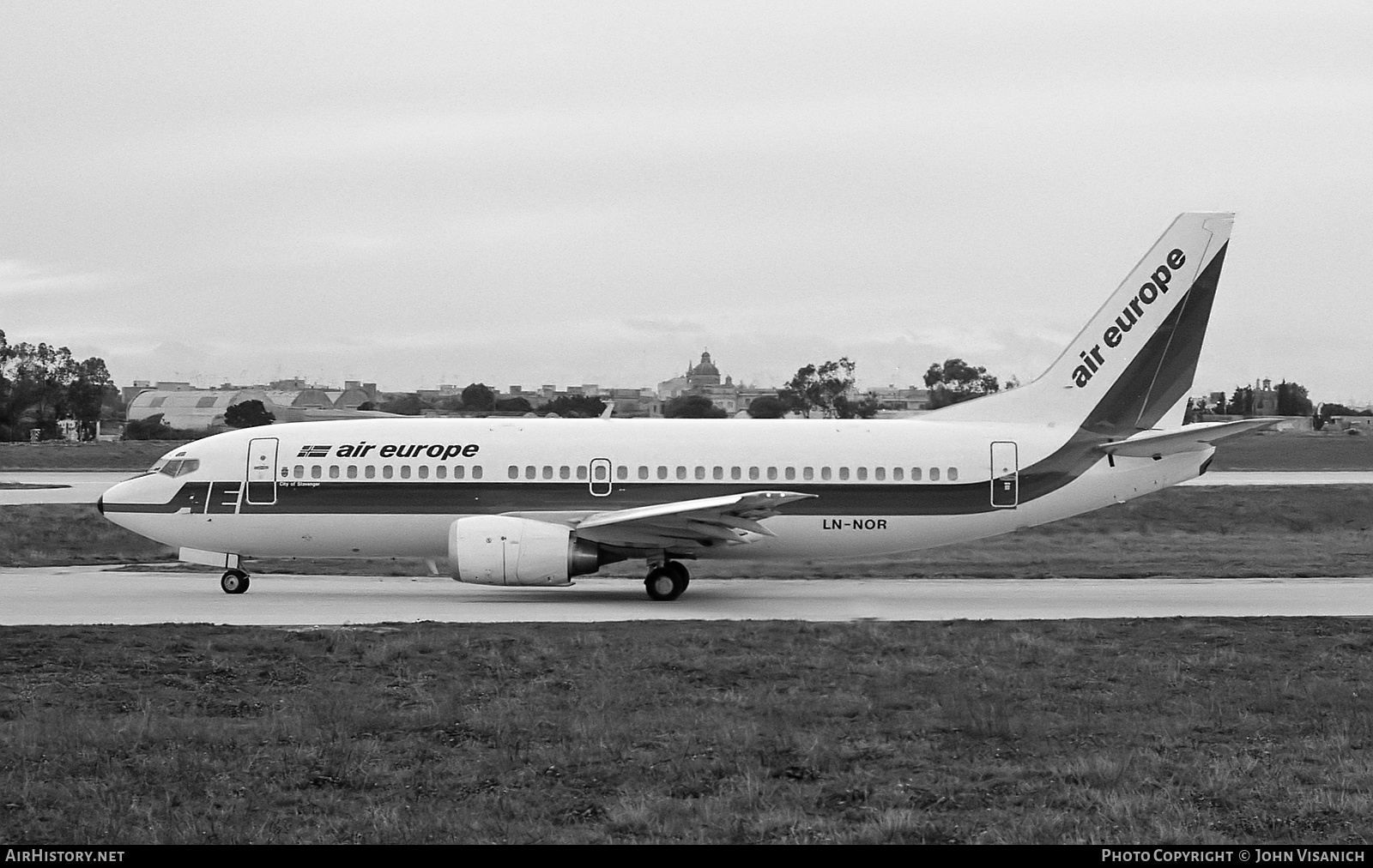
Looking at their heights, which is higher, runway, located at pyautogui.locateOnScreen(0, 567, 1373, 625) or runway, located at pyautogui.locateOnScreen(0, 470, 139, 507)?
runway, located at pyautogui.locateOnScreen(0, 470, 139, 507)

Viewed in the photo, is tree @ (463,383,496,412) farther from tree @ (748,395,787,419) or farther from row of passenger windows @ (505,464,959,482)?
row of passenger windows @ (505,464,959,482)

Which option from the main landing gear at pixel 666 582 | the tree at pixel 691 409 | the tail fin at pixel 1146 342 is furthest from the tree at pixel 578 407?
the tail fin at pixel 1146 342

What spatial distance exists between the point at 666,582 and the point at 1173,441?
9.95 metres

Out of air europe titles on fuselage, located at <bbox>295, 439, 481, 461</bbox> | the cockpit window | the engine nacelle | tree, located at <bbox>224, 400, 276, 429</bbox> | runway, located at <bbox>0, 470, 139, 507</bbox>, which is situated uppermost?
tree, located at <bbox>224, 400, 276, 429</bbox>

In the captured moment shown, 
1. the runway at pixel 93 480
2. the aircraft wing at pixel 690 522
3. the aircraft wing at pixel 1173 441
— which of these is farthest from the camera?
the runway at pixel 93 480

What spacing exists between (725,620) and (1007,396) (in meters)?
9.36

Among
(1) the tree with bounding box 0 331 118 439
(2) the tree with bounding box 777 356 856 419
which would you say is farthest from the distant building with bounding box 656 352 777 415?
(1) the tree with bounding box 0 331 118 439

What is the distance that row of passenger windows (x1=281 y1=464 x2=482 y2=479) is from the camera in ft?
86.6

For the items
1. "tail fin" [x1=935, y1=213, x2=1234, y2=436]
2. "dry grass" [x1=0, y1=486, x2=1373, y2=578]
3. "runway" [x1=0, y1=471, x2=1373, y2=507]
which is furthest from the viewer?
"runway" [x1=0, y1=471, x2=1373, y2=507]

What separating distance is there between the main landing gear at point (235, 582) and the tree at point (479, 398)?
50.2 metres

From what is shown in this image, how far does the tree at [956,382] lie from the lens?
87.8 meters

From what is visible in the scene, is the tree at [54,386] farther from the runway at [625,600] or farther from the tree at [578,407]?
the runway at [625,600]

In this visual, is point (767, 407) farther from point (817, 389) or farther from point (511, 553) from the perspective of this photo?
point (511, 553)

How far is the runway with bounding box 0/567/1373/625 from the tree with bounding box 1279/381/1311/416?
432ft
